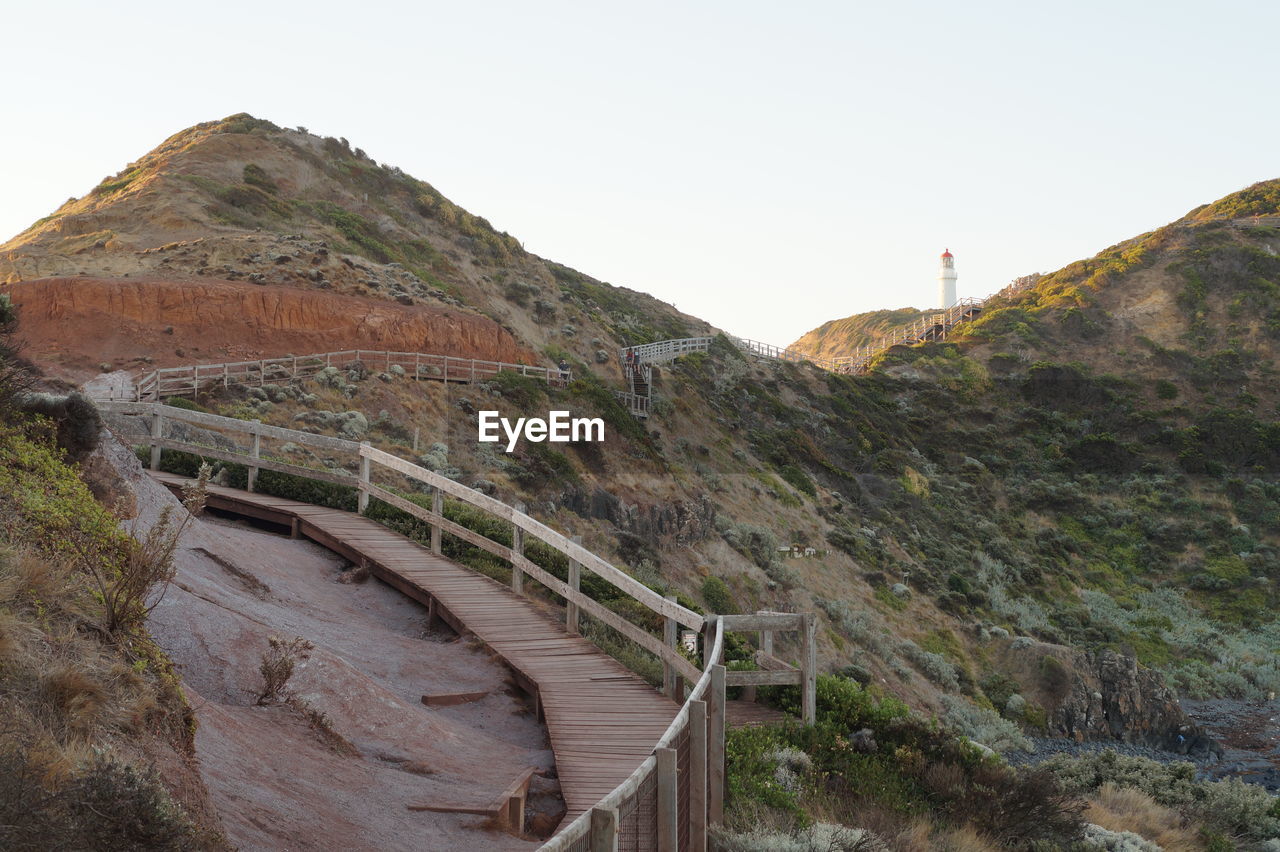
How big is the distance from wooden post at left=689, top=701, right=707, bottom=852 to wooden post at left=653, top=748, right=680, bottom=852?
775 millimetres

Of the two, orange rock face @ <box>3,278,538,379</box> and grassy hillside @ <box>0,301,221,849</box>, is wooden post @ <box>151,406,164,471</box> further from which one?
orange rock face @ <box>3,278,538,379</box>

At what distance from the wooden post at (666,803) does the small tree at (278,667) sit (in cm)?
327

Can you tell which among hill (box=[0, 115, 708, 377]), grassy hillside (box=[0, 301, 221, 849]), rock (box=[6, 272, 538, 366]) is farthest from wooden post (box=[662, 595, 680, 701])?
rock (box=[6, 272, 538, 366])

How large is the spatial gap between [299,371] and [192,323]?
5978 mm

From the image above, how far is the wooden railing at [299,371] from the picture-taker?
2631cm

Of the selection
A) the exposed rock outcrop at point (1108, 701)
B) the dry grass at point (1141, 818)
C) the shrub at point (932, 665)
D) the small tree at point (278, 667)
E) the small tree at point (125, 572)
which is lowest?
the exposed rock outcrop at point (1108, 701)

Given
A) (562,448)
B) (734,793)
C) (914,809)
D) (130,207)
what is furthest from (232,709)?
(130,207)

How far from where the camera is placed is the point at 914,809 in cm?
766

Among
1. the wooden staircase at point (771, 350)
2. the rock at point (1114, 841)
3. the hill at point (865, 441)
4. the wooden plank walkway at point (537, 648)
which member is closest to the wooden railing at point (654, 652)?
the wooden plank walkway at point (537, 648)

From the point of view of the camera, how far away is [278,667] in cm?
656

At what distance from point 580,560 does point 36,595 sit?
17.1 ft

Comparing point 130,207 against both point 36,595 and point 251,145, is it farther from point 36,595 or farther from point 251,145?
point 36,595

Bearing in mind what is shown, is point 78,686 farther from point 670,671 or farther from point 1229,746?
point 1229,746

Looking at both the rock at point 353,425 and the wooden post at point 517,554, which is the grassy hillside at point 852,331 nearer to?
the rock at point 353,425
